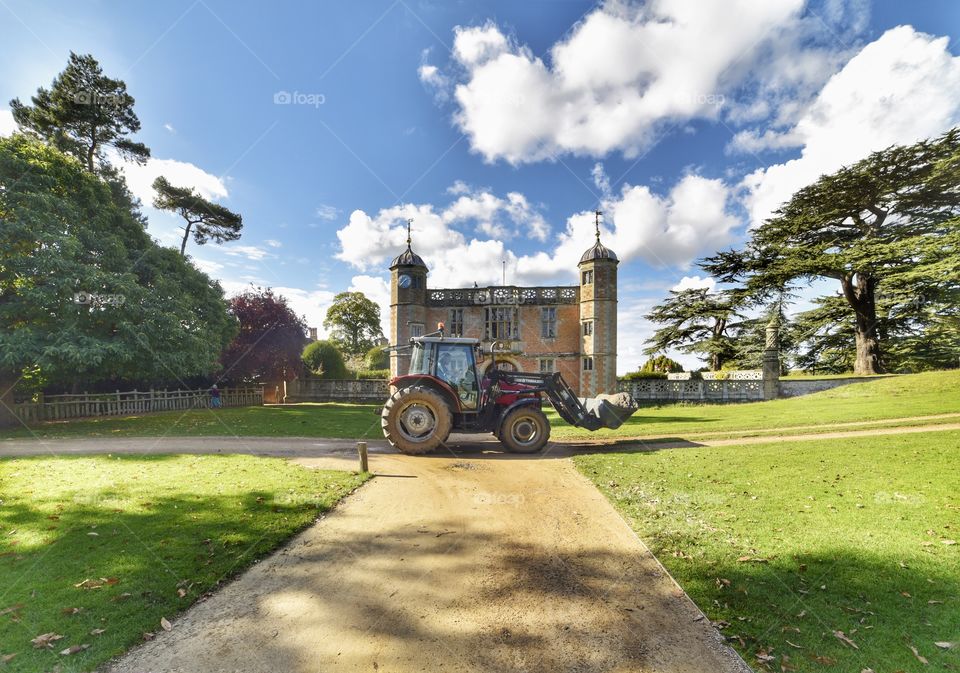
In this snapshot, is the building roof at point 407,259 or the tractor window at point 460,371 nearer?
the tractor window at point 460,371

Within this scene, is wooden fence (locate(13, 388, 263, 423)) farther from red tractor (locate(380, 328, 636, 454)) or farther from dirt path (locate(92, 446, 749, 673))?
dirt path (locate(92, 446, 749, 673))

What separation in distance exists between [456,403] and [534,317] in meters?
21.0

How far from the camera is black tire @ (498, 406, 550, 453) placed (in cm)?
1016

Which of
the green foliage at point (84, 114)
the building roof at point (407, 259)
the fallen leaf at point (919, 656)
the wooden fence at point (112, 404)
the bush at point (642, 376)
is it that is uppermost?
the green foliage at point (84, 114)

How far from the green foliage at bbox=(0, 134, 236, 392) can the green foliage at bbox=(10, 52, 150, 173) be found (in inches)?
249

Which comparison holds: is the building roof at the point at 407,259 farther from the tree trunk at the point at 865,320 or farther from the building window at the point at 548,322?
the tree trunk at the point at 865,320

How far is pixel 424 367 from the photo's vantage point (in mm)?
10461

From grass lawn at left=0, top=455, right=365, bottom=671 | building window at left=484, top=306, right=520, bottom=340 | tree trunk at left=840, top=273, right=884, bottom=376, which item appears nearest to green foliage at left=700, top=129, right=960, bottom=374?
tree trunk at left=840, top=273, right=884, bottom=376

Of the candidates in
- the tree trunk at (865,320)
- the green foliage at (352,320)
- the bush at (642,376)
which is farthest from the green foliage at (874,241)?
the green foliage at (352,320)

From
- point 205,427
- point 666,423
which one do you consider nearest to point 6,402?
point 205,427

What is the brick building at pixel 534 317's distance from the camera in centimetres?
2753

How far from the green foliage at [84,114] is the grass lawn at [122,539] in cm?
2094

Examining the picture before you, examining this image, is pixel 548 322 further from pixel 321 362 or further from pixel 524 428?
pixel 524 428

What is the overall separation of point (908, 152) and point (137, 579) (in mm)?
33857
